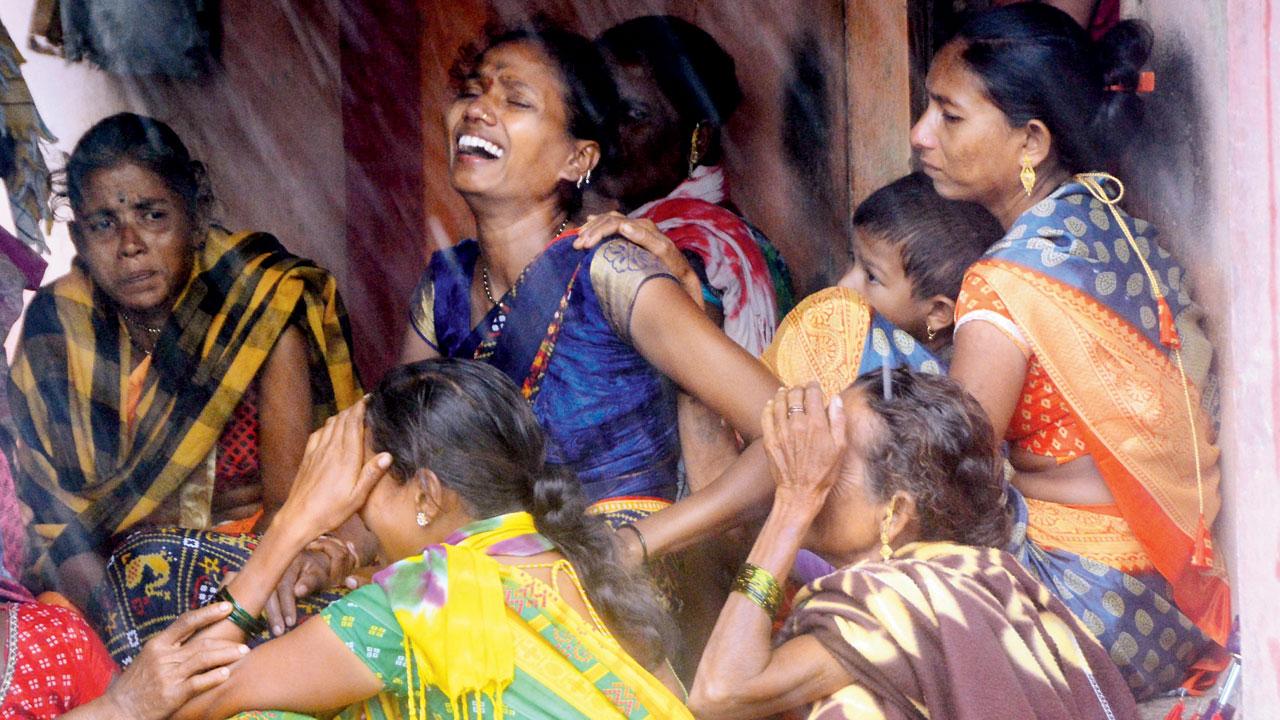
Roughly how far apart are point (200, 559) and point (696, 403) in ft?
4.06

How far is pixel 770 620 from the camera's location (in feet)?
9.68

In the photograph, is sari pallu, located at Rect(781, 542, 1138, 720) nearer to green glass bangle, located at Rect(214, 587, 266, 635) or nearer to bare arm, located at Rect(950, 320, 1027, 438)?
bare arm, located at Rect(950, 320, 1027, 438)

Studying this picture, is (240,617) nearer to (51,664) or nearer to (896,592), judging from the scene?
(51,664)

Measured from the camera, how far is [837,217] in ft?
14.7

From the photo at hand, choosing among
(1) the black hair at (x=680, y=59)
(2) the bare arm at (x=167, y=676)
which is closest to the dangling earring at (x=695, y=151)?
(1) the black hair at (x=680, y=59)

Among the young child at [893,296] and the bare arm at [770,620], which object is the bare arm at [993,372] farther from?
the bare arm at [770,620]

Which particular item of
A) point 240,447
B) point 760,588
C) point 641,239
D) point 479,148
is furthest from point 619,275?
point 240,447

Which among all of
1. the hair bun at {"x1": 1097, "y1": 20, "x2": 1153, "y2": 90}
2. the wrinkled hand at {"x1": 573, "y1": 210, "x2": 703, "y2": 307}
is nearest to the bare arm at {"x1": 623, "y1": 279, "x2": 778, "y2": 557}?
the wrinkled hand at {"x1": 573, "y1": 210, "x2": 703, "y2": 307}

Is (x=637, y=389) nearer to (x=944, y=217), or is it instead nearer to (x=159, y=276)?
(x=944, y=217)

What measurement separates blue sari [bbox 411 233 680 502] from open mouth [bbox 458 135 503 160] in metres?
0.28

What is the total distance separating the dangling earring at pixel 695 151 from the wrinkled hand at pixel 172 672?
233cm

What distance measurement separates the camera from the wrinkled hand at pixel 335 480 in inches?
119

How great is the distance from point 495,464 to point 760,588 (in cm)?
58

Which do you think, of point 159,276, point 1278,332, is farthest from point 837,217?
point 159,276
